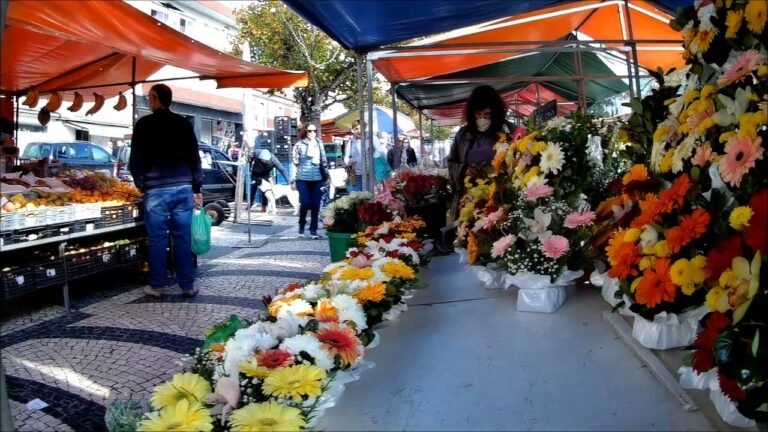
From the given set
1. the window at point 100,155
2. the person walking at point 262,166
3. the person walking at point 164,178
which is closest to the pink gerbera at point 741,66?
the person walking at point 164,178

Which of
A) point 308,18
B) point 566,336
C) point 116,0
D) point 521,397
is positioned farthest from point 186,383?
point 116,0

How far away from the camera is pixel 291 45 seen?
1612cm

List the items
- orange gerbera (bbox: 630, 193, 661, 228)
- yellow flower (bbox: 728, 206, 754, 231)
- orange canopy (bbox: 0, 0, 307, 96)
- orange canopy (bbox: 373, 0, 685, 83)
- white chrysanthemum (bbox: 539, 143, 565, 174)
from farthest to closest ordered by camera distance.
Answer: orange canopy (bbox: 373, 0, 685, 83)
orange canopy (bbox: 0, 0, 307, 96)
white chrysanthemum (bbox: 539, 143, 565, 174)
orange gerbera (bbox: 630, 193, 661, 228)
yellow flower (bbox: 728, 206, 754, 231)

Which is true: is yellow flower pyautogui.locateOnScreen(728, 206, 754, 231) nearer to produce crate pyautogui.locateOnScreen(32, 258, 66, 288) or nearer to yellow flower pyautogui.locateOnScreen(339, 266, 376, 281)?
yellow flower pyautogui.locateOnScreen(339, 266, 376, 281)

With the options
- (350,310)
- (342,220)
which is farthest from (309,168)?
(350,310)

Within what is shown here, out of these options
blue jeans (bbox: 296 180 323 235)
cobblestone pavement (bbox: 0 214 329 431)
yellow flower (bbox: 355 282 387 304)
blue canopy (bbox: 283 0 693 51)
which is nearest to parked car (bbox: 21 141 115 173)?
blue jeans (bbox: 296 180 323 235)

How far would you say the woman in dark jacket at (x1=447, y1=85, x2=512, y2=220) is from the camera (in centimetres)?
385

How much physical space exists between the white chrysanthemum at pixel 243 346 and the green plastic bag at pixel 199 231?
3.73m

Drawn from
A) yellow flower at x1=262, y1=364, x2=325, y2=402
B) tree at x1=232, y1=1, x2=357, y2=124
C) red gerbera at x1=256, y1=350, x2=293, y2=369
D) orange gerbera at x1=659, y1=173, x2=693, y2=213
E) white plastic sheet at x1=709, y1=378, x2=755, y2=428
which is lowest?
white plastic sheet at x1=709, y1=378, x2=755, y2=428

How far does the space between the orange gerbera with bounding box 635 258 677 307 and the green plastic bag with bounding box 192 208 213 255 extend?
14.3 ft

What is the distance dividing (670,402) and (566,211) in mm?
942

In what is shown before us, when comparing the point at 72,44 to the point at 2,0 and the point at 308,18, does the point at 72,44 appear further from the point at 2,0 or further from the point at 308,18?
the point at 2,0

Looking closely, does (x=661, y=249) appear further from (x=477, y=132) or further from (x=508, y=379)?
(x=477, y=132)

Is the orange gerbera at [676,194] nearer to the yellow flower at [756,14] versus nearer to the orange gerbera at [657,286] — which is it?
the orange gerbera at [657,286]
